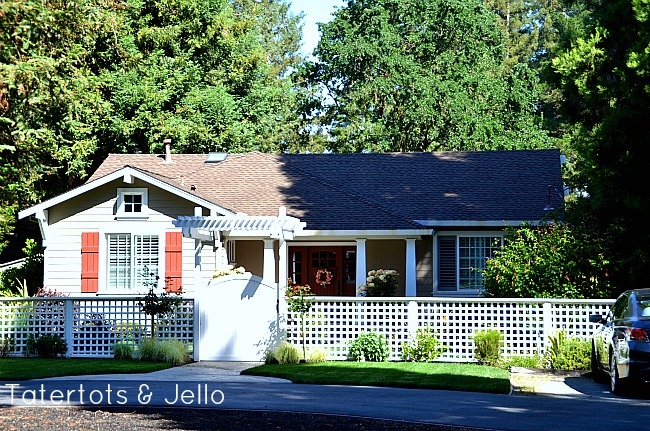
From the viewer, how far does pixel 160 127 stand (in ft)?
109

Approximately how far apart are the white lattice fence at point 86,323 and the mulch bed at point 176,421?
7415 millimetres

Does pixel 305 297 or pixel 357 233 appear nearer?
pixel 305 297

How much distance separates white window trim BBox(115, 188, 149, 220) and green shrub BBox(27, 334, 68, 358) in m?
6.20

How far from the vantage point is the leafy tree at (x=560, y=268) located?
1900 centimetres

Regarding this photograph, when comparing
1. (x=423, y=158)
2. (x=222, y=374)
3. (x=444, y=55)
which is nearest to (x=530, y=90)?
(x=444, y=55)

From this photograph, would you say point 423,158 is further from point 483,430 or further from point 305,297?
point 483,430

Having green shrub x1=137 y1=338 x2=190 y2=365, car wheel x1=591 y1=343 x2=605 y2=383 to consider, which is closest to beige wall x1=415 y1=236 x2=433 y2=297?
green shrub x1=137 y1=338 x2=190 y2=365

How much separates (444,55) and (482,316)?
67.9 feet

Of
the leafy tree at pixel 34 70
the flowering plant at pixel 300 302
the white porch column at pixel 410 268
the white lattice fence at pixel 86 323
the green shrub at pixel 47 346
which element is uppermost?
the leafy tree at pixel 34 70

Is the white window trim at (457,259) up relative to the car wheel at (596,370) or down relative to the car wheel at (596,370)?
up

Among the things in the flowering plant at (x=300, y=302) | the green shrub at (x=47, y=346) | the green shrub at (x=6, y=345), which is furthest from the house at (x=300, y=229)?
the green shrub at (x=6, y=345)

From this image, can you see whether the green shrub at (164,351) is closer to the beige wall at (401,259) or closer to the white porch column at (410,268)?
the white porch column at (410,268)

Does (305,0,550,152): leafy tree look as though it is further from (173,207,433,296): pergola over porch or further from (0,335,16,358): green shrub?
(0,335,16,358): green shrub

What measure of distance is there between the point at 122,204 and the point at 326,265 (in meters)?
6.12
